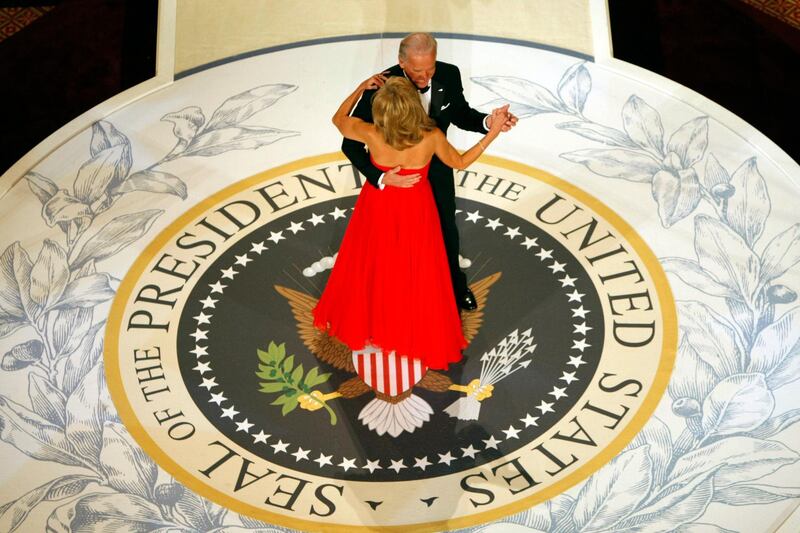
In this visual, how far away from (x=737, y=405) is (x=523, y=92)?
3.38m

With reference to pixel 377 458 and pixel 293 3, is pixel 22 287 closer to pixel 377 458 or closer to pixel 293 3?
pixel 377 458

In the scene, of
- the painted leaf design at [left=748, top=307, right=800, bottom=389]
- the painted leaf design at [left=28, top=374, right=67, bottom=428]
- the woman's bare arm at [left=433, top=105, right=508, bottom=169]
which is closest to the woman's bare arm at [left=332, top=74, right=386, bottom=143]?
the woman's bare arm at [left=433, top=105, right=508, bottom=169]

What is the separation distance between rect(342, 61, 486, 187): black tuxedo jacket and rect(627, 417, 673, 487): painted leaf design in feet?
6.43

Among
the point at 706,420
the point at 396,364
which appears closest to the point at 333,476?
the point at 396,364

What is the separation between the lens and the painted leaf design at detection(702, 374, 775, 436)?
22.9 feet

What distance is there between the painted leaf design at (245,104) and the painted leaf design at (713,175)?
10.8 ft

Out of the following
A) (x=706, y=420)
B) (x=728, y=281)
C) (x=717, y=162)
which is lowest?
(x=706, y=420)

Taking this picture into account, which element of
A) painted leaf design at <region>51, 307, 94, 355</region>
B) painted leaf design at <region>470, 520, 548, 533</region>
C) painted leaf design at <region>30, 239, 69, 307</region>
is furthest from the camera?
painted leaf design at <region>30, 239, 69, 307</region>

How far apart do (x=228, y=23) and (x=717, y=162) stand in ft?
13.9

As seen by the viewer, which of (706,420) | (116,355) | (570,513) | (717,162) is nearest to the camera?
(570,513)

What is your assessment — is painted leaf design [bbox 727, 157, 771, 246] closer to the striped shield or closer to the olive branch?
the striped shield

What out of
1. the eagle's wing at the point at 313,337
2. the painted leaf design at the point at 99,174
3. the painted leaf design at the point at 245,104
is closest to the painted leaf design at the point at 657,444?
the eagle's wing at the point at 313,337

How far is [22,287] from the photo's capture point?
8.10 metres

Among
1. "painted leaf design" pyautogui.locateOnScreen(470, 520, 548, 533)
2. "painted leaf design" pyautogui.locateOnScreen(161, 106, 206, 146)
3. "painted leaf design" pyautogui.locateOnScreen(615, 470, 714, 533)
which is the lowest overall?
"painted leaf design" pyautogui.locateOnScreen(470, 520, 548, 533)
